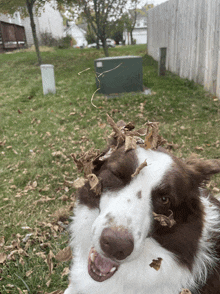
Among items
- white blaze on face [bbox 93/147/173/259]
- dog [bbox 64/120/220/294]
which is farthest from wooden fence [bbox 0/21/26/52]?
white blaze on face [bbox 93/147/173/259]

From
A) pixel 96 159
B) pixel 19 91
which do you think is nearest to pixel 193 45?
pixel 19 91

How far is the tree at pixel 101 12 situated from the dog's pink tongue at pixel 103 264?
1254cm

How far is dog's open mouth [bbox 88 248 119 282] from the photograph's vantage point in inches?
81.3

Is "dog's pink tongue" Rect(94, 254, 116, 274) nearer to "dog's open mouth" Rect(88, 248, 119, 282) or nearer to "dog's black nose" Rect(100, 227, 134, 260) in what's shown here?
"dog's open mouth" Rect(88, 248, 119, 282)

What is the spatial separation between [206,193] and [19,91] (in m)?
8.96

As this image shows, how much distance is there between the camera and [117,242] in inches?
62.6

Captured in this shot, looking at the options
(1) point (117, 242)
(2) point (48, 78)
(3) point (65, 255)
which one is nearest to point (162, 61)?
(2) point (48, 78)

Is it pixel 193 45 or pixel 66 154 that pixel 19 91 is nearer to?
pixel 66 154

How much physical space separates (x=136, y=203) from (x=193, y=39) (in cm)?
777

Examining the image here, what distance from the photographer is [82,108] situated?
7.68m

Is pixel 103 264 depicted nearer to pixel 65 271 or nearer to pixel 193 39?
pixel 65 271

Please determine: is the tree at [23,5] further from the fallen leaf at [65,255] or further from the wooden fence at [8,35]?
the fallen leaf at [65,255]

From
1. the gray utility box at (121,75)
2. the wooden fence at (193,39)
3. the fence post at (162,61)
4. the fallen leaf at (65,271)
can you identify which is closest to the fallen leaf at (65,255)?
the fallen leaf at (65,271)

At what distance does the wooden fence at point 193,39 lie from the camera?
22.7 feet
